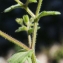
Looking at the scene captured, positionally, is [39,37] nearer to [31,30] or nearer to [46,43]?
[46,43]

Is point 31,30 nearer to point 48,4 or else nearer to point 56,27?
point 56,27

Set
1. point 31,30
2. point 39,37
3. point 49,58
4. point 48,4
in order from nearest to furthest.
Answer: point 31,30 → point 49,58 → point 39,37 → point 48,4

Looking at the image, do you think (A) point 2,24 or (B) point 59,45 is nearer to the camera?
(B) point 59,45

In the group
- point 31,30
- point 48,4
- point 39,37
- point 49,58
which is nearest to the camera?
point 31,30

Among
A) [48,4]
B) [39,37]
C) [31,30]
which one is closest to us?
[31,30]

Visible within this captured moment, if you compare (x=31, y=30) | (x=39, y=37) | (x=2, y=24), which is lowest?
(x=31, y=30)

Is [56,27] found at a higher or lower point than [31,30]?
higher

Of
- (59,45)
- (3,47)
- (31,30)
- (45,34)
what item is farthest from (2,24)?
(31,30)

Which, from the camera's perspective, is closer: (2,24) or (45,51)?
(45,51)

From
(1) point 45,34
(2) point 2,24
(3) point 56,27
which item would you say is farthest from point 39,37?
(2) point 2,24
